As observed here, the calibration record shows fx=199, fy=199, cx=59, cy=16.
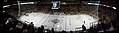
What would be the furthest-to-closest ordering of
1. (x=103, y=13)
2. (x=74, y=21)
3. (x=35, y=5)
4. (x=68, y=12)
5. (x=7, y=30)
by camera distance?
(x=35, y=5) < (x=68, y=12) < (x=103, y=13) < (x=74, y=21) < (x=7, y=30)

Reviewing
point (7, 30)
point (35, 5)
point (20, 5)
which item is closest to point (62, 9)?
point (35, 5)

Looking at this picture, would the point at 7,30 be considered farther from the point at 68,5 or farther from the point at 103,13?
the point at 68,5

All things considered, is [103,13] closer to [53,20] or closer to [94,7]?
[94,7]

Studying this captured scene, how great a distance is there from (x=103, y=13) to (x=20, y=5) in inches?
252

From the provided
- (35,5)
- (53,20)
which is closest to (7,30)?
(53,20)

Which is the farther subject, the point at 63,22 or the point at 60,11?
the point at 60,11

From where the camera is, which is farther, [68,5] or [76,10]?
[68,5]

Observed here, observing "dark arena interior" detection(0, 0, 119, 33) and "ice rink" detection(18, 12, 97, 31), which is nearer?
"ice rink" detection(18, 12, 97, 31)

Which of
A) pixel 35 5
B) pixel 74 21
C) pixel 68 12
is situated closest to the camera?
pixel 74 21

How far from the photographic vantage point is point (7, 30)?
7.14 meters

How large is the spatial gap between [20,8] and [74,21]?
5.02m

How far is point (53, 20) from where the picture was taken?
39.6 ft

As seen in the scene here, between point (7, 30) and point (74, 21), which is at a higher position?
point (7, 30)

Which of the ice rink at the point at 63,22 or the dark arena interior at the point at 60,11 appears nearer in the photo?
the ice rink at the point at 63,22
